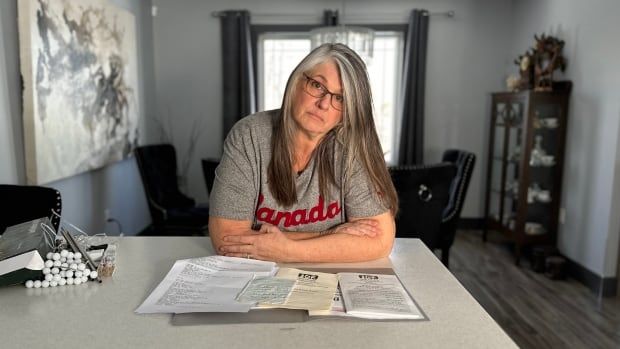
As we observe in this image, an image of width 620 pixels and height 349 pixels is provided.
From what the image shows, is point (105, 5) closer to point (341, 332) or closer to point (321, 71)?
point (321, 71)

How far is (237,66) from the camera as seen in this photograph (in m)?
4.50

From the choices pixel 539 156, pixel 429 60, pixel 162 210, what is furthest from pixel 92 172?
pixel 539 156

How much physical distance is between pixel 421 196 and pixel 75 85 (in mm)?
2252

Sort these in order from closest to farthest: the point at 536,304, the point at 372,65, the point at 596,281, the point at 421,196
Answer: the point at 421,196 → the point at 536,304 → the point at 596,281 → the point at 372,65

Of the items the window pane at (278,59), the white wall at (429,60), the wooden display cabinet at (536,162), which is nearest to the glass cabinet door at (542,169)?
the wooden display cabinet at (536,162)

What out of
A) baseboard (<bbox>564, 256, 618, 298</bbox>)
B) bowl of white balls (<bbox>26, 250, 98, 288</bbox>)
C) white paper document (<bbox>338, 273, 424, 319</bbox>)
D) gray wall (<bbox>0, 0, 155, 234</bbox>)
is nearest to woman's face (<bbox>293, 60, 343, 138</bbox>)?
white paper document (<bbox>338, 273, 424, 319</bbox>)

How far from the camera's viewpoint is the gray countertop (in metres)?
0.78

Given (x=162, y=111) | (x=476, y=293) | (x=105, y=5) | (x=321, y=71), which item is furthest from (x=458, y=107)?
(x=321, y=71)

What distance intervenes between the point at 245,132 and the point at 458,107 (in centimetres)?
377

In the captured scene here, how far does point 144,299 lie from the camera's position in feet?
3.11

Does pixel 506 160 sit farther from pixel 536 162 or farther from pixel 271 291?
pixel 271 291

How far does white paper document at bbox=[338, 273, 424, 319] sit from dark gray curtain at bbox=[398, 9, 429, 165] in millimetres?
3585

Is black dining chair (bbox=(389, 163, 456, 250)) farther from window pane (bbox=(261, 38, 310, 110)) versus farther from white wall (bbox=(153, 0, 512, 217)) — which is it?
window pane (bbox=(261, 38, 310, 110))

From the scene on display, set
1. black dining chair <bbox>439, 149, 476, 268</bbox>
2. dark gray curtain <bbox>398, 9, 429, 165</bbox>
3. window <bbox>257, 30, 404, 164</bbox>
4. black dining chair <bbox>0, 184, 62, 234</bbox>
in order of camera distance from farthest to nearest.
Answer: window <bbox>257, 30, 404, 164</bbox>
dark gray curtain <bbox>398, 9, 429, 165</bbox>
black dining chair <bbox>439, 149, 476, 268</bbox>
black dining chair <bbox>0, 184, 62, 234</bbox>
